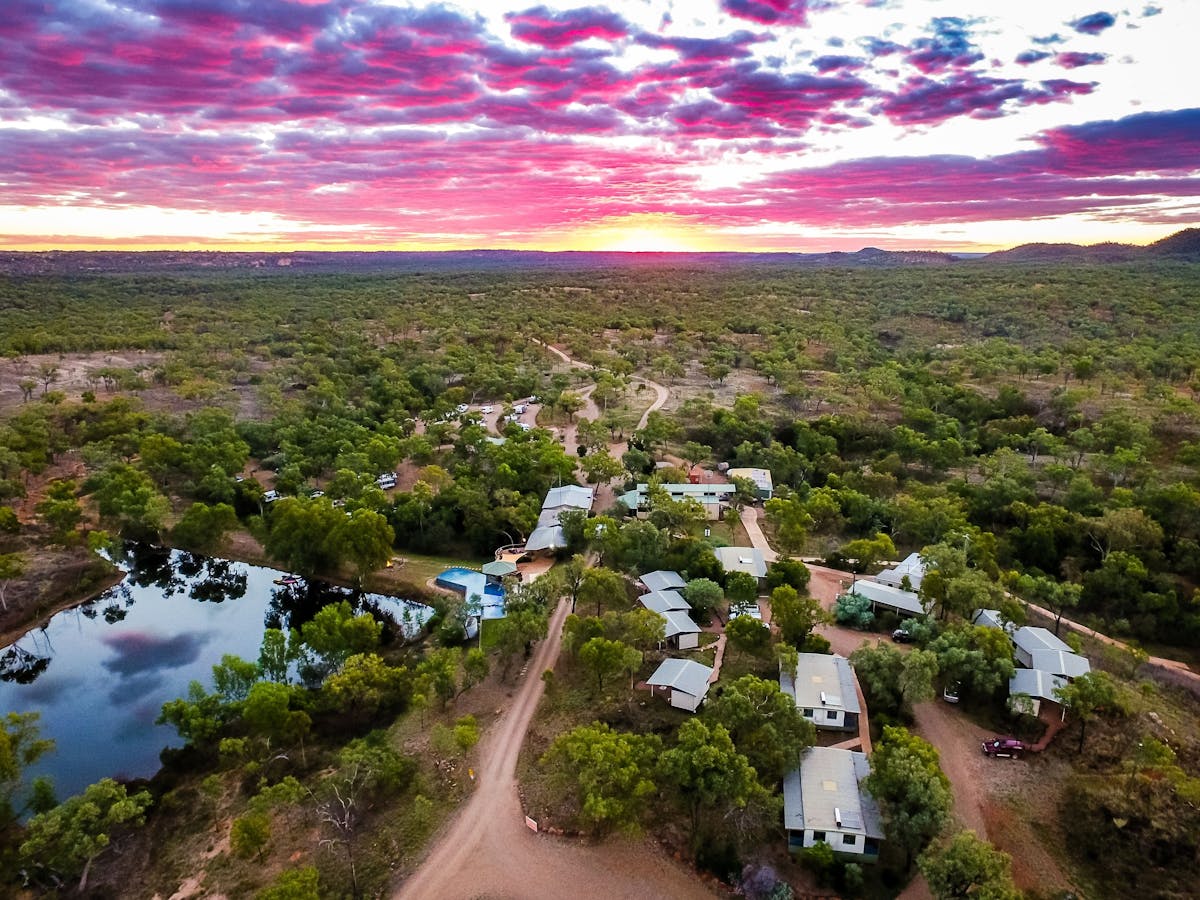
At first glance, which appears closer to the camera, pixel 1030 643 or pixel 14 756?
pixel 14 756

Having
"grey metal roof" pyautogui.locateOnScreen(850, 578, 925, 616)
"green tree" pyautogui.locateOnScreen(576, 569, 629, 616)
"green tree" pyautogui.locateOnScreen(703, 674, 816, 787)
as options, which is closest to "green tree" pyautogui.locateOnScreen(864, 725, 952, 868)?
"green tree" pyautogui.locateOnScreen(703, 674, 816, 787)

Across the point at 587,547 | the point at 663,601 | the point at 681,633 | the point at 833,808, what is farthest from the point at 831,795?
the point at 587,547

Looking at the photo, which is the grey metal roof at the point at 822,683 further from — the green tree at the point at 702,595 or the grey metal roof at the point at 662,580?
the grey metal roof at the point at 662,580

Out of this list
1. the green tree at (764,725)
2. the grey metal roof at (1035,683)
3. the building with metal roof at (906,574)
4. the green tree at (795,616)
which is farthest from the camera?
the building with metal roof at (906,574)

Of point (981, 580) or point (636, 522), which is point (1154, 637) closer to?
point (981, 580)

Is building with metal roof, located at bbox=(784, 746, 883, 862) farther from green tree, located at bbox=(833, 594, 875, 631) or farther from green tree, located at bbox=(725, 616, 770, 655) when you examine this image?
green tree, located at bbox=(833, 594, 875, 631)

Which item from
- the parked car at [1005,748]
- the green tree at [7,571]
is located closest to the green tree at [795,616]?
the parked car at [1005,748]

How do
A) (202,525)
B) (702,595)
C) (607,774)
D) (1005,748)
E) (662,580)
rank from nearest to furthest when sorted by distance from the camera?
1. (607,774)
2. (1005,748)
3. (702,595)
4. (662,580)
5. (202,525)

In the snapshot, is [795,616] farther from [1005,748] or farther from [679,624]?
[1005,748]
